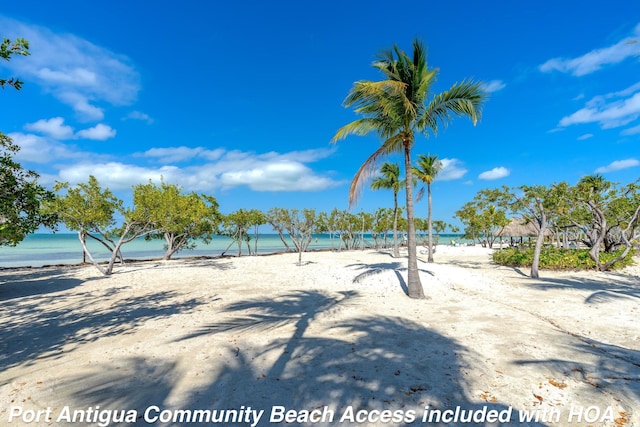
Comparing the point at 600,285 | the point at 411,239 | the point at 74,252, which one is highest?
the point at 411,239

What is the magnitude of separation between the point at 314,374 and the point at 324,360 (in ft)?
1.75

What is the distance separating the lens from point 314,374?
4.85m

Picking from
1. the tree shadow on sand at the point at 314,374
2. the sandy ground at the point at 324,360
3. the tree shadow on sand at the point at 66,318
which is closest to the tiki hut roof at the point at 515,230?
the sandy ground at the point at 324,360

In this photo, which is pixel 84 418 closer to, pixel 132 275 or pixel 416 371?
pixel 416 371

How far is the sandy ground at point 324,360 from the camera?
387 cm

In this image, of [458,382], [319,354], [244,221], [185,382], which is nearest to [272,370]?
[319,354]

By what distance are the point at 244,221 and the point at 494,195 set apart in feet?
85.9

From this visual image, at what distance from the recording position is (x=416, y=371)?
193 inches

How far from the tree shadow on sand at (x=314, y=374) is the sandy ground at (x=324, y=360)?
28 mm

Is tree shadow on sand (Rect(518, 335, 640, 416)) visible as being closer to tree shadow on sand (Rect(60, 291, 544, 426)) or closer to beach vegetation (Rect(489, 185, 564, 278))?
tree shadow on sand (Rect(60, 291, 544, 426))

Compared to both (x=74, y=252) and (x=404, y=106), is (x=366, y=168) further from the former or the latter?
(x=74, y=252)

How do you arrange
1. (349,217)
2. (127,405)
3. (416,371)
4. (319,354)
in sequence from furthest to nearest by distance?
(349,217)
(319,354)
(416,371)
(127,405)

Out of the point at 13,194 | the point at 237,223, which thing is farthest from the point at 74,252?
the point at 13,194

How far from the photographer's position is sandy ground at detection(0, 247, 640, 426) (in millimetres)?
3873
